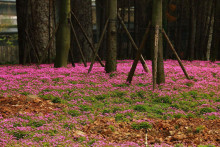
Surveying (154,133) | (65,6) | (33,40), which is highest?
(65,6)

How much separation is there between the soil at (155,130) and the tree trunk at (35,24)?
1007 centimetres

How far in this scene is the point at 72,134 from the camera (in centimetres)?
698

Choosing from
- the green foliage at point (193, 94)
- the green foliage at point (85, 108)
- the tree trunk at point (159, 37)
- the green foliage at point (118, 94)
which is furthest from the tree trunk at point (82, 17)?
the green foliage at point (85, 108)

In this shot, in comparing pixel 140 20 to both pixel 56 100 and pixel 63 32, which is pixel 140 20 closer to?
pixel 63 32

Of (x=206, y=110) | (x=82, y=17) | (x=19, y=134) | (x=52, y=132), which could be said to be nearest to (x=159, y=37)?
(x=206, y=110)

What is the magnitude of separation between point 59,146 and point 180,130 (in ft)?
9.68

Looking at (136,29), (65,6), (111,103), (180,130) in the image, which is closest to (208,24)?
(136,29)

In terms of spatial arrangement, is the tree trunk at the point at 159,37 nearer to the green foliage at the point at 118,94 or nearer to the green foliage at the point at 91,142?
the green foliage at the point at 118,94

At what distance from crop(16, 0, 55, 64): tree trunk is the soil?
33.0 feet

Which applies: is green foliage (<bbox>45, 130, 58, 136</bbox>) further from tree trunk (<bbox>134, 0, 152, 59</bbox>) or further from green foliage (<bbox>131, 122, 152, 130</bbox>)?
tree trunk (<bbox>134, 0, 152, 59</bbox>)

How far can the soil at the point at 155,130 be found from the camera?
668 centimetres

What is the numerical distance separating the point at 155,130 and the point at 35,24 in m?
13.3

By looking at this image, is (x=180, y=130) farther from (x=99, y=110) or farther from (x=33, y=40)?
(x=33, y=40)

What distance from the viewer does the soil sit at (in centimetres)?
668
